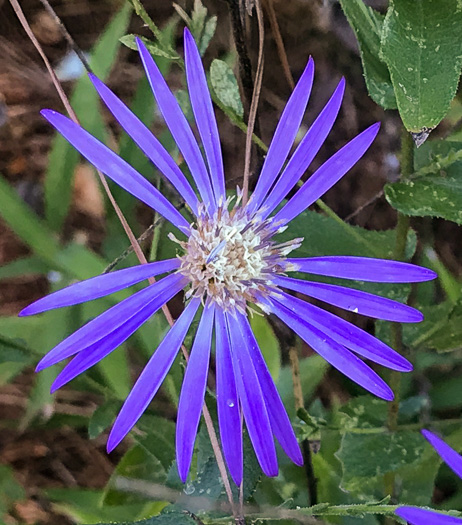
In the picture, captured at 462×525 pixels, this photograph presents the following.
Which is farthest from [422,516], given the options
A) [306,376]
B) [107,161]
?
[306,376]

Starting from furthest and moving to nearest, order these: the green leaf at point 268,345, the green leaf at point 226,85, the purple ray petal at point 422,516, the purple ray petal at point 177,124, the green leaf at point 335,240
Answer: the green leaf at point 268,345
the green leaf at point 335,240
the green leaf at point 226,85
the purple ray petal at point 177,124
the purple ray petal at point 422,516

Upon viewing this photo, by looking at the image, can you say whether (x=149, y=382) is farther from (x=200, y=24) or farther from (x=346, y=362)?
(x=200, y=24)

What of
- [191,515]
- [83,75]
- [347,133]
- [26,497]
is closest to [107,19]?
[83,75]

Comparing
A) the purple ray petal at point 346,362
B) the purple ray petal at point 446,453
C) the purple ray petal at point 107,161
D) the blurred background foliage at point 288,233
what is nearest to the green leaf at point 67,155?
the blurred background foliage at point 288,233

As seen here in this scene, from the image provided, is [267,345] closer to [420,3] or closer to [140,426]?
[140,426]

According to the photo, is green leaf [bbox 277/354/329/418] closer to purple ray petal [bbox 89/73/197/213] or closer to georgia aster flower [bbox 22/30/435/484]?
georgia aster flower [bbox 22/30/435/484]

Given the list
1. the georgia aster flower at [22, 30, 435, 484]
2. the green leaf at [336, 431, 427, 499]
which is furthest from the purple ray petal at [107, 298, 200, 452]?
the green leaf at [336, 431, 427, 499]

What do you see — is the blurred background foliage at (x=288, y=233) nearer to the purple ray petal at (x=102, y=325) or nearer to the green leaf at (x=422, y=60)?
the green leaf at (x=422, y=60)
